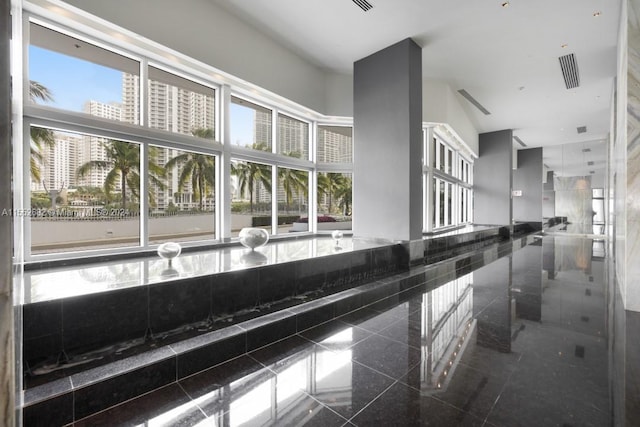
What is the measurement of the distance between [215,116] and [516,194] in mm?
15682

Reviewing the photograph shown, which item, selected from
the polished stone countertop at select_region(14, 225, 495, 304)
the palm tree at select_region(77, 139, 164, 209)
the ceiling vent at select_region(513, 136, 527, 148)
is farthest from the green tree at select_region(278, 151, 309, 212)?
the ceiling vent at select_region(513, 136, 527, 148)

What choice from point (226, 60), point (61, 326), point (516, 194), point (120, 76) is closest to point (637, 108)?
point (226, 60)

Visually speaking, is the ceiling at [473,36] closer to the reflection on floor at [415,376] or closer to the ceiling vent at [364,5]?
the ceiling vent at [364,5]

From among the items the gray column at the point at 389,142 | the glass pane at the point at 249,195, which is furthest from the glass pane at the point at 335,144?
the glass pane at the point at 249,195

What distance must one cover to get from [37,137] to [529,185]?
1806 centimetres

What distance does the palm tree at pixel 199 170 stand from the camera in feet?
15.8

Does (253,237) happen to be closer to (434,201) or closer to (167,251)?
(167,251)

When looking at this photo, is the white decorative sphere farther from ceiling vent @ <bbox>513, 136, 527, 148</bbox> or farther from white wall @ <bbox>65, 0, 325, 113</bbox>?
ceiling vent @ <bbox>513, 136, 527, 148</bbox>

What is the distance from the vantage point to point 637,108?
3781mm

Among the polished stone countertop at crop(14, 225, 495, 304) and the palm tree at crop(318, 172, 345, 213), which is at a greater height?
the palm tree at crop(318, 172, 345, 213)

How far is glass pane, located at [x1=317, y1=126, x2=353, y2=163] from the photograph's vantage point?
23.1 feet

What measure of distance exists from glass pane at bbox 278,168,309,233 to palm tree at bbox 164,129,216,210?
1.58m

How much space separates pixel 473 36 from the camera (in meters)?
5.29

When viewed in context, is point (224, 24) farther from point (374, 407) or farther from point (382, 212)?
point (374, 407)
